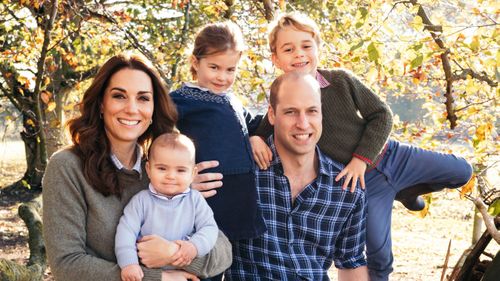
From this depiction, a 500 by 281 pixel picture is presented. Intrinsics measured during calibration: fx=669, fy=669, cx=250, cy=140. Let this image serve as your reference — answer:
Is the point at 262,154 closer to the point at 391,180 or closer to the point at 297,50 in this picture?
the point at 297,50

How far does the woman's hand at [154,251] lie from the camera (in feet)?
9.59

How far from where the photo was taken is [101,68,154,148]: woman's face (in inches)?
120

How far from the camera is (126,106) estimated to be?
10.0ft

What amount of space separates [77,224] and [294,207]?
1215 mm

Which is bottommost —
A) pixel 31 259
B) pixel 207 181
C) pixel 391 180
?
pixel 31 259

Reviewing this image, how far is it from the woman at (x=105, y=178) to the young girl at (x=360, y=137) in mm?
720

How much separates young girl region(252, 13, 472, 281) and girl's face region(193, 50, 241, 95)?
0.36 metres

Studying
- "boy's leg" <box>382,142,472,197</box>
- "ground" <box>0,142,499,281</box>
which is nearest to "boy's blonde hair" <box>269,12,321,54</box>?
"boy's leg" <box>382,142,472,197</box>

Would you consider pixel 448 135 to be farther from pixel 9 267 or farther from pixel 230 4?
pixel 9 267

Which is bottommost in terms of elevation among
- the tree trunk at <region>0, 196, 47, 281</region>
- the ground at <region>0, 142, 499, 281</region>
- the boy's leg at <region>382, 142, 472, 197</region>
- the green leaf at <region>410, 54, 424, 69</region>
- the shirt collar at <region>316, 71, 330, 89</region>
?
the ground at <region>0, 142, 499, 281</region>

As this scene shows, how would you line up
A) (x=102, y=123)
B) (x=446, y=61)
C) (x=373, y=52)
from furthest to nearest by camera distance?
(x=446, y=61), (x=373, y=52), (x=102, y=123)

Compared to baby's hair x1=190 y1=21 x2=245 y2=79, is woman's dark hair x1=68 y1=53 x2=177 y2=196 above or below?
below

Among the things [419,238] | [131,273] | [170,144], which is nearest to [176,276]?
[131,273]

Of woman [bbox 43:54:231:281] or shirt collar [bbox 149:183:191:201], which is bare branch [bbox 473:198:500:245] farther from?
shirt collar [bbox 149:183:191:201]
